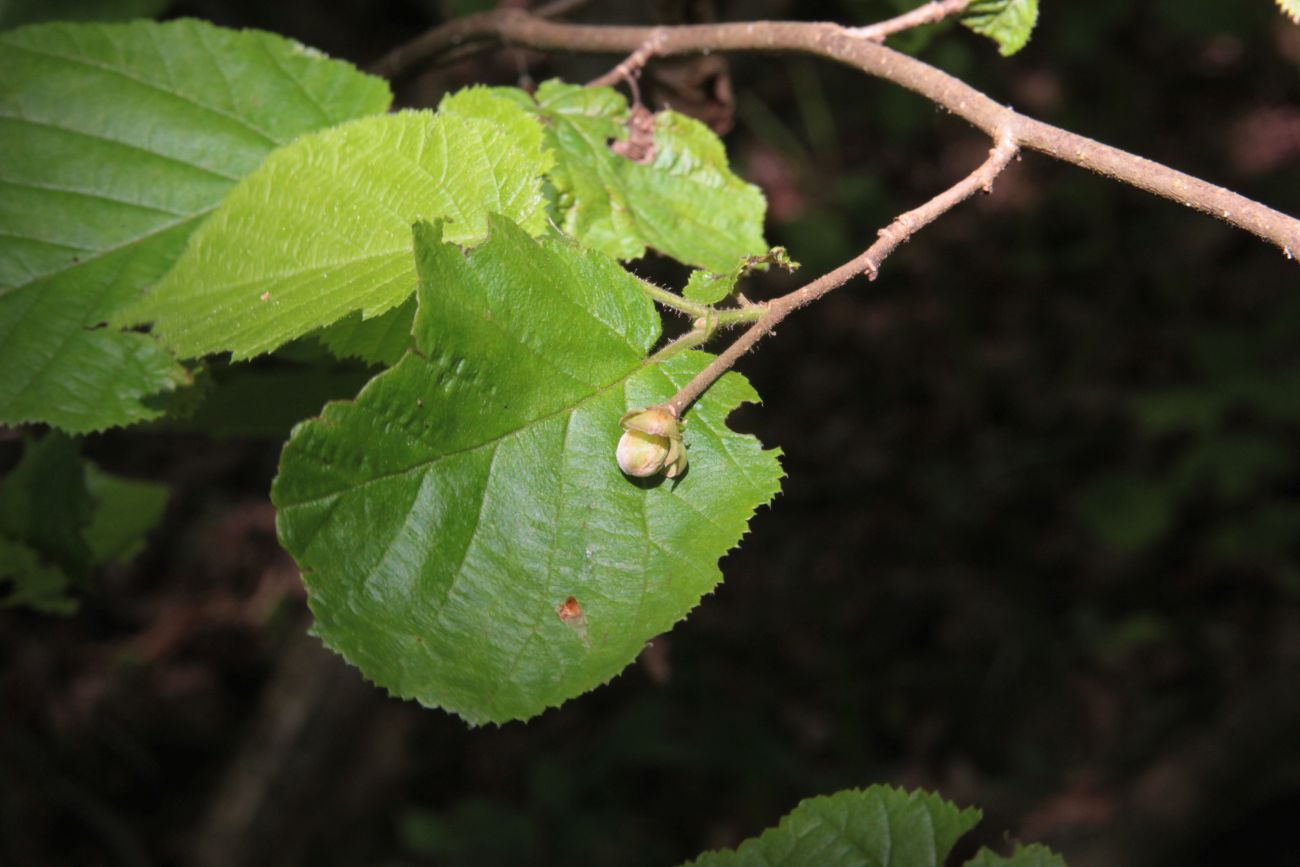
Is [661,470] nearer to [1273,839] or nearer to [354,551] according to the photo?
[354,551]

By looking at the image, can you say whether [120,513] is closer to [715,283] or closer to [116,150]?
[116,150]

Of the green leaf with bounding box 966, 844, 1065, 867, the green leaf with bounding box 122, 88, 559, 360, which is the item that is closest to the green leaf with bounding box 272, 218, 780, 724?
the green leaf with bounding box 122, 88, 559, 360

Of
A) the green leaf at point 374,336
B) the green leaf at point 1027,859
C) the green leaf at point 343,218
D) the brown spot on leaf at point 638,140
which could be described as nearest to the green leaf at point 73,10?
Result: the green leaf at point 343,218

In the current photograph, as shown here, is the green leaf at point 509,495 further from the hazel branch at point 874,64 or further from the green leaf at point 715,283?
the hazel branch at point 874,64

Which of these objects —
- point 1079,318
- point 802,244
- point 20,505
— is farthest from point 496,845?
point 1079,318

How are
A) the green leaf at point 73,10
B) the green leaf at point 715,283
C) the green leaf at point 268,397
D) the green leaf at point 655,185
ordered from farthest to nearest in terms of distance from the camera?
the green leaf at point 73,10, the green leaf at point 268,397, the green leaf at point 655,185, the green leaf at point 715,283

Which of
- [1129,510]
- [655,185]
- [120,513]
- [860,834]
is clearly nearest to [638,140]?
[655,185]
